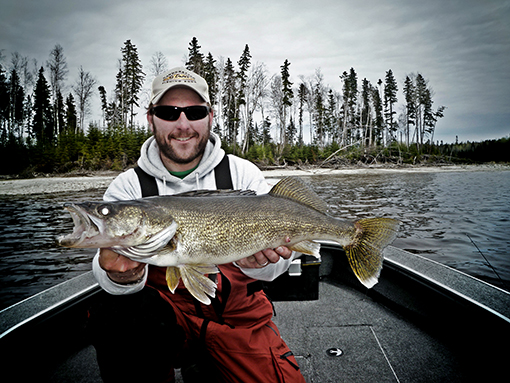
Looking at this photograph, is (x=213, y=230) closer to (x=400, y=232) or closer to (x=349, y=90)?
(x=400, y=232)

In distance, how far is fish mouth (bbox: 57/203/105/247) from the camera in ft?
4.98

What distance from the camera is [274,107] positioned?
42.7 m

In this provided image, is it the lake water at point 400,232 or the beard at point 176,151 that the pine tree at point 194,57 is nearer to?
the lake water at point 400,232

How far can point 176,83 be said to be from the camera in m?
2.81

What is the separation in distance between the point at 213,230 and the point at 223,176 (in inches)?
38.3

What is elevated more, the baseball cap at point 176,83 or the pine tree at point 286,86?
the pine tree at point 286,86

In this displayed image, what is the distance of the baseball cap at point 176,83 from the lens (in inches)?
111

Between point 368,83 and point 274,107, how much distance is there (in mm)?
18382

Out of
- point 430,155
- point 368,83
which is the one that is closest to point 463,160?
point 430,155

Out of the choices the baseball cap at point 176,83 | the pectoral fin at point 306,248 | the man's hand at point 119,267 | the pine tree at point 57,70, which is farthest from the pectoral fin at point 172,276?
the pine tree at point 57,70

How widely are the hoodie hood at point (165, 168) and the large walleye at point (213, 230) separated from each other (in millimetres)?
663

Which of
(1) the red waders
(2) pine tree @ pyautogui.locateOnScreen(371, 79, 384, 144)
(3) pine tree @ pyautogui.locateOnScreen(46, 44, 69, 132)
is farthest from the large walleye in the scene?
(2) pine tree @ pyautogui.locateOnScreen(371, 79, 384, 144)

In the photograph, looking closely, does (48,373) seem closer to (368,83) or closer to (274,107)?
(274,107)

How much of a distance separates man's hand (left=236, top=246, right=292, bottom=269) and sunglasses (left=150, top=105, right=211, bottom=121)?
1.44m
